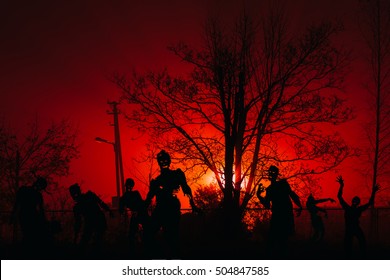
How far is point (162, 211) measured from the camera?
11.5 meters

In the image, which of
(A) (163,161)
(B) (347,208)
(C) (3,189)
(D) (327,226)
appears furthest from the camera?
(D) (327,226)

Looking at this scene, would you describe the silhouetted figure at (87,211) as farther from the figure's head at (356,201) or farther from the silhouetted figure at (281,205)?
the figure's head at (356,201)

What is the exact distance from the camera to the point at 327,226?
28.9 meters

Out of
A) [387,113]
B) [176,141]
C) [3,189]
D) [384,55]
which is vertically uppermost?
[384,55]

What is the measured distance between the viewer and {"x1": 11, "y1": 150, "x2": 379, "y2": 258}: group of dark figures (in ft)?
37.6

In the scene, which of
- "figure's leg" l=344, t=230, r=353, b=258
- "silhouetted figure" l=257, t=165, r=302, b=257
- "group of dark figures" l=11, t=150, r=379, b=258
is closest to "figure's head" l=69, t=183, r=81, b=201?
"group of dark figures" l=11, t=150, r=379, b=258

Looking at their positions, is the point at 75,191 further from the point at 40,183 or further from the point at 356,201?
the point at 356,201

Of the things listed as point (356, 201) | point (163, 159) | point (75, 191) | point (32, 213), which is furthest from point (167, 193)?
point (356, 201)

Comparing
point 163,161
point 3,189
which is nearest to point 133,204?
point 163,161

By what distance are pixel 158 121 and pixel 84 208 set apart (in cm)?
905

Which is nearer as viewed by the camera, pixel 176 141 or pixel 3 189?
pixel 176 141

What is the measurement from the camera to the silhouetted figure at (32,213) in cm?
1324

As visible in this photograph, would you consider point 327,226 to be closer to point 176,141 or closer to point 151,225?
point 176,141

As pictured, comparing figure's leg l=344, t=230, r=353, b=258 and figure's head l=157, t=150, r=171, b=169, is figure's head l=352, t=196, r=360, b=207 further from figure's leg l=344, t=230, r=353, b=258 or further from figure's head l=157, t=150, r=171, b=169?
figure's head l=157, t=150, r=171, b=169
